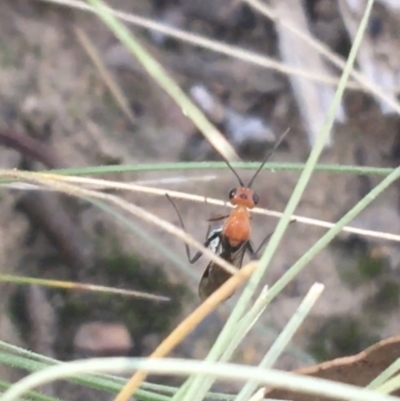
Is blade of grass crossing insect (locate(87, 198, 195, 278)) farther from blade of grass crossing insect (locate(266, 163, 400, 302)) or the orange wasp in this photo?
blade of grass crossing insect (locate(266, 163, 400, 302))

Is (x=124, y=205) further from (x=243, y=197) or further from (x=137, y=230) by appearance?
(x=243, y=197)

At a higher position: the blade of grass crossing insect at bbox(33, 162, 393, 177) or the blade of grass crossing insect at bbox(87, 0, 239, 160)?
the blade of grass crossing insect at bbox(33, 162, 393, 177)

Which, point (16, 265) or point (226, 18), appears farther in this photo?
point (226, 18)

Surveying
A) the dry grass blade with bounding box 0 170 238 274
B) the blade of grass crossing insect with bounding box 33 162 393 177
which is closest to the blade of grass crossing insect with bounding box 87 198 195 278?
the blade of grass crossing insect with bounding box 33 162 393 177

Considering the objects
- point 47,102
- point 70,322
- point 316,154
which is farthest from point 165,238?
point 316,154

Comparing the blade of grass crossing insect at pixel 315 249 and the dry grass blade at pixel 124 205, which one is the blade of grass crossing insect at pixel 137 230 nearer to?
the dry grass blade at pixel 124 205

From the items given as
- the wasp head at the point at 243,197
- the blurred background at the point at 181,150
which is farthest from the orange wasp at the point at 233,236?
the blurred background at the point at 181,150

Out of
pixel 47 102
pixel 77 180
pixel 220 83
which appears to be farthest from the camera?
pixel 220 83

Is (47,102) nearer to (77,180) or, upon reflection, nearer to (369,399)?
(77,180)
